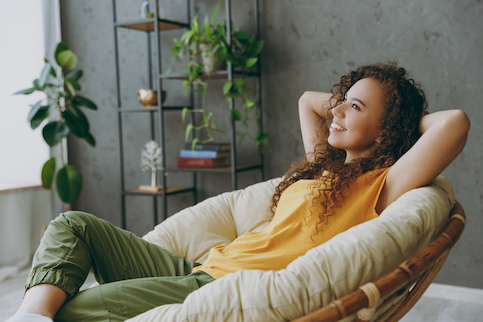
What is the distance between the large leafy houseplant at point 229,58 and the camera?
3.05 m

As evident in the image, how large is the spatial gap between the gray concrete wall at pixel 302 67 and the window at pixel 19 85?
0.34m

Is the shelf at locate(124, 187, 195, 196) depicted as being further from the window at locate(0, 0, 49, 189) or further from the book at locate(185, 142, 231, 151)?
the window at locate(0, 0, 49, 189)

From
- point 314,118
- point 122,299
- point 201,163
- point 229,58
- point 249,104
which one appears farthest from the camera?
point 201,163

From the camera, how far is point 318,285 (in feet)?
3.88

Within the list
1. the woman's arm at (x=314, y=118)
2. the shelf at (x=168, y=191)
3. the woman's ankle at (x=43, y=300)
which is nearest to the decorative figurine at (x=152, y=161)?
the shelf at (x=168, y=191)

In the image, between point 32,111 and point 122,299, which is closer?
point 122,299

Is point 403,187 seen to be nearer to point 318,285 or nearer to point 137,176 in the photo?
point 318,285

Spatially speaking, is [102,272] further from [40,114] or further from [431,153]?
[40,114]

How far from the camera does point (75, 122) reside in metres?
3.35

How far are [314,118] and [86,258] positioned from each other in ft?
3.34

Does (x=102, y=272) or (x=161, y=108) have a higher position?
(x=161, y=108)

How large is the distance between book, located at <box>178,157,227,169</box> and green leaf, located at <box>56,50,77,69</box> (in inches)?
37.1

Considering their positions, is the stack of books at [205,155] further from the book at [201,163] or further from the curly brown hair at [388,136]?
the curly brown hair at [388,136]

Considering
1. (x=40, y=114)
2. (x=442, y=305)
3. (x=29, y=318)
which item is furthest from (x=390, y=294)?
(x=40, y=114)
